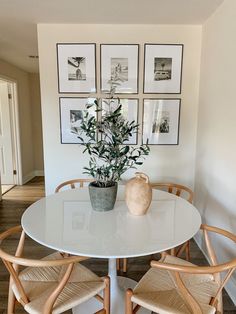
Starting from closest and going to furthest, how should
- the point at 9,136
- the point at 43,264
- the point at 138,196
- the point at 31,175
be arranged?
the point at 43,264, the point at 138,196, the point at 9,136, the point at 31,175

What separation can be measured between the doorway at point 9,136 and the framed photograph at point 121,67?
2621 millimetres

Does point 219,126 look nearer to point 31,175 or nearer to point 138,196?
point 138,196

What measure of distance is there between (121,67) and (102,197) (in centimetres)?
162

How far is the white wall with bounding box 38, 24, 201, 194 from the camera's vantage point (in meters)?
2.57

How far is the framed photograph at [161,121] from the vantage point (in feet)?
8.78

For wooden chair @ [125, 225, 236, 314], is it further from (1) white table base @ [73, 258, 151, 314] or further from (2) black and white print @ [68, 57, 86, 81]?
(2) black and white print @ [68, 57, 86, 81]

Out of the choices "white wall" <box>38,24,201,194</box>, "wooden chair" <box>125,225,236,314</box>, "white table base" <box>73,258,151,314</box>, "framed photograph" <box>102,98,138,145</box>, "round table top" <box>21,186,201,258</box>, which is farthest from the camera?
"framed photograph" <box>102,98,138,145</box>

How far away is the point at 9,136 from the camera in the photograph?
4.71 metres

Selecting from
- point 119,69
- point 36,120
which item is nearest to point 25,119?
point 36,120

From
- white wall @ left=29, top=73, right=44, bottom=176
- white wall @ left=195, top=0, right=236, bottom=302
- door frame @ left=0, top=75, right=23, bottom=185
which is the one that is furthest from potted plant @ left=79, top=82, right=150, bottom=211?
white wall @ left=29, top=73, right=44, bottom=176

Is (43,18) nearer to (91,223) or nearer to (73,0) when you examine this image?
(73,0)

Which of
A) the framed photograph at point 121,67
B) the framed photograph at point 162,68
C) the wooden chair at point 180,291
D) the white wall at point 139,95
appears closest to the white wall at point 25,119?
the white wall at point 139,95

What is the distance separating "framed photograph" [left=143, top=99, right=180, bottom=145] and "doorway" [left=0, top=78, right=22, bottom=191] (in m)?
3.04

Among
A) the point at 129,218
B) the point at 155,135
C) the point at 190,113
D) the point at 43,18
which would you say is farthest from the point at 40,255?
the point at 43,18
